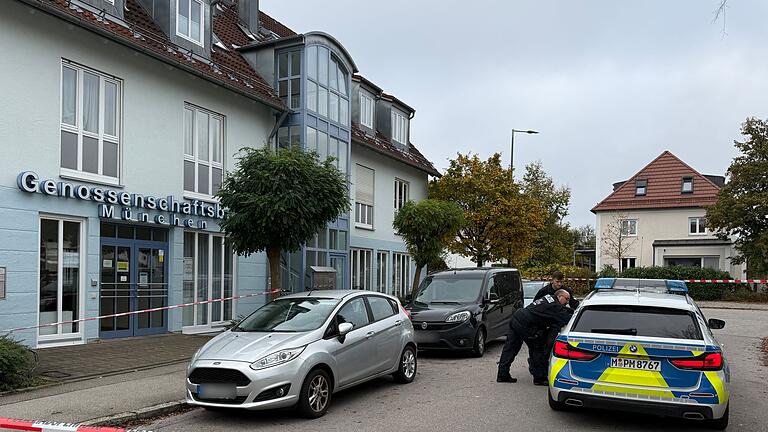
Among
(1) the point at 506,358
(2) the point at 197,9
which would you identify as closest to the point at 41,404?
(1) the point at 506,358

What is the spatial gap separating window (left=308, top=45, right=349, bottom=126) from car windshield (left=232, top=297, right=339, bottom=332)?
11.3 m

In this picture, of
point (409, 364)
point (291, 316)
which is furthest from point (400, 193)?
point (291, 316)

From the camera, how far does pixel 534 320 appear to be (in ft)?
32.1

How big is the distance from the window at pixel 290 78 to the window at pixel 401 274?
33.6 ft

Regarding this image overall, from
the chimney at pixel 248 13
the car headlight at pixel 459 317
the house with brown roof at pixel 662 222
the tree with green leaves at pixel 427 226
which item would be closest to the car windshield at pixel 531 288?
the tree with green leaves at pixel 427 226

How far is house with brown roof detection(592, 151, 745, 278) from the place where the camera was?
45625 mm

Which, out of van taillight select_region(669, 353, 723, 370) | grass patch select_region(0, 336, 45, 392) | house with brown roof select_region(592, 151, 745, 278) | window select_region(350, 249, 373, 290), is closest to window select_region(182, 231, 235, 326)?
grass patch select_region(0, 336, 45, 392)

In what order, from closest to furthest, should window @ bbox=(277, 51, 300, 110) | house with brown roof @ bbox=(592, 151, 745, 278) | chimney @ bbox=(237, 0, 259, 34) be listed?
window @ bbox=(277, 51, 300, 110)
chimney @ bbox=(237, 0, 259, 34)
house with brown roof @ bbox=(592, 151, 745, 278)

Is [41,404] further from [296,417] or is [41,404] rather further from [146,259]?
[146,259]

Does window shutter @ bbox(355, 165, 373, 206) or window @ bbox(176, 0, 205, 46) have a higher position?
window @ bbox(176, 0, 205, 46)

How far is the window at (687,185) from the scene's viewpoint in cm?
4738

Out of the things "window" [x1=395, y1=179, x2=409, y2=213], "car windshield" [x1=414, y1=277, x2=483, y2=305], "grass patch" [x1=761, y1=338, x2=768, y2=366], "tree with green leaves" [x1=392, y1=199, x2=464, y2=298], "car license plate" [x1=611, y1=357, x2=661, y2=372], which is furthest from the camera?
"window" [x1=395, y1=179, x2=409, y2=213]

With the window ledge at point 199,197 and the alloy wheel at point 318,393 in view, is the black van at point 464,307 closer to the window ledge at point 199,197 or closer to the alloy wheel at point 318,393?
the alloy wheel at point 318,393

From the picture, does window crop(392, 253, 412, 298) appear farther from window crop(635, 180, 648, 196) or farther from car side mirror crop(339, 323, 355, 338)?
window crop(635, 180, 648, 196)
